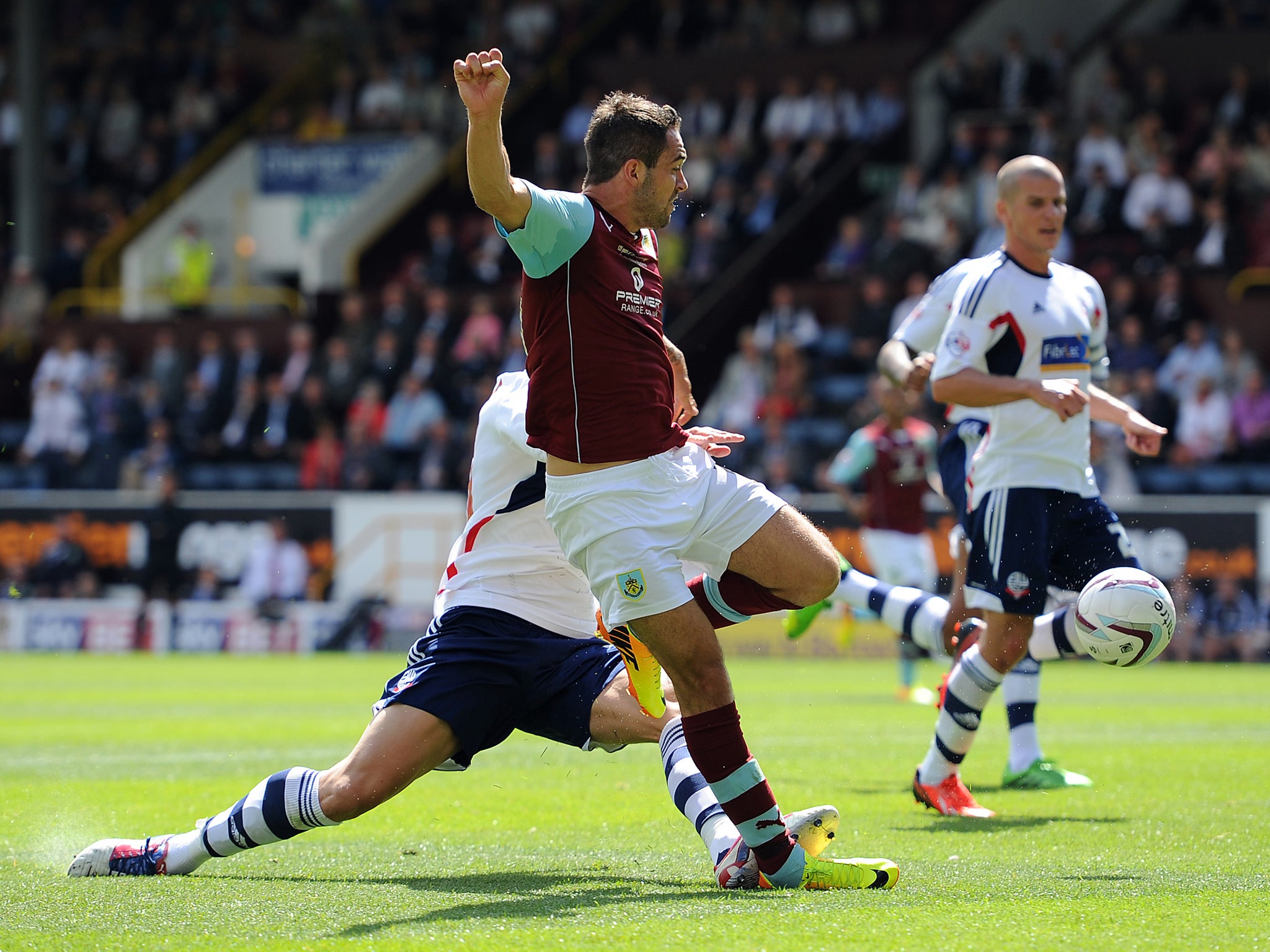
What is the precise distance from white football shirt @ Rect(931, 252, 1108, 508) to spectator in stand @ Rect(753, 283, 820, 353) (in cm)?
1360

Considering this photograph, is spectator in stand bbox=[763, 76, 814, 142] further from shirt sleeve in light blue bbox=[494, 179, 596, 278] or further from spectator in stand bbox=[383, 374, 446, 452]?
shirt sleeve in light blue bbox=[494, 179, 596, 278]

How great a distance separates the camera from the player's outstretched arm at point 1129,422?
6.57m

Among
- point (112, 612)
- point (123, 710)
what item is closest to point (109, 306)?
point (112, 612)

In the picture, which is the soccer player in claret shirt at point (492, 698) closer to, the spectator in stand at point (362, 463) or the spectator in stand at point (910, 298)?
the spectator in stand at point (910, 298)

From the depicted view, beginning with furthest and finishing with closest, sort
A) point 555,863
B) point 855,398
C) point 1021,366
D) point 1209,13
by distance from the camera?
1. point 1209,13
2. point 855,398
3. point 1021,366
4. point 555,863

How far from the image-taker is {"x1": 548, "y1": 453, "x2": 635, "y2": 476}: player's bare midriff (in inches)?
192

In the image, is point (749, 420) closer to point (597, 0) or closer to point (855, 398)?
point (855, 398)

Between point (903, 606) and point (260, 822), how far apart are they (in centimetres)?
317

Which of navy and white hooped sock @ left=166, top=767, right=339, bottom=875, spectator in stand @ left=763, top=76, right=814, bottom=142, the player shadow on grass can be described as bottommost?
the player shadow on grass

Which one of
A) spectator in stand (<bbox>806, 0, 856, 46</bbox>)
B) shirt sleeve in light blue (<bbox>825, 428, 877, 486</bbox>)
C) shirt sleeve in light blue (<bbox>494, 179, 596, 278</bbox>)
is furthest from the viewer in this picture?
spectator in stand (<bbox>806, 0, 856, 46</bbox>)

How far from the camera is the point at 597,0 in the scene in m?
29.7

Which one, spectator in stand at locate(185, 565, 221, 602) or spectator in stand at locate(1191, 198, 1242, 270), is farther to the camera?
spectator in stand at locate(185, 565, 221, 602)

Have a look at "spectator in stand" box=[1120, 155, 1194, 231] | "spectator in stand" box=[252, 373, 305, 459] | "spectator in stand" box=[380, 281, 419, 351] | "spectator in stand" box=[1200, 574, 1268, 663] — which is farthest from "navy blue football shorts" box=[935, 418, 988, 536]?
"spectator in stand" box=[252, 373, 305, 459]

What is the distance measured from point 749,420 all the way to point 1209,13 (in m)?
9.32
